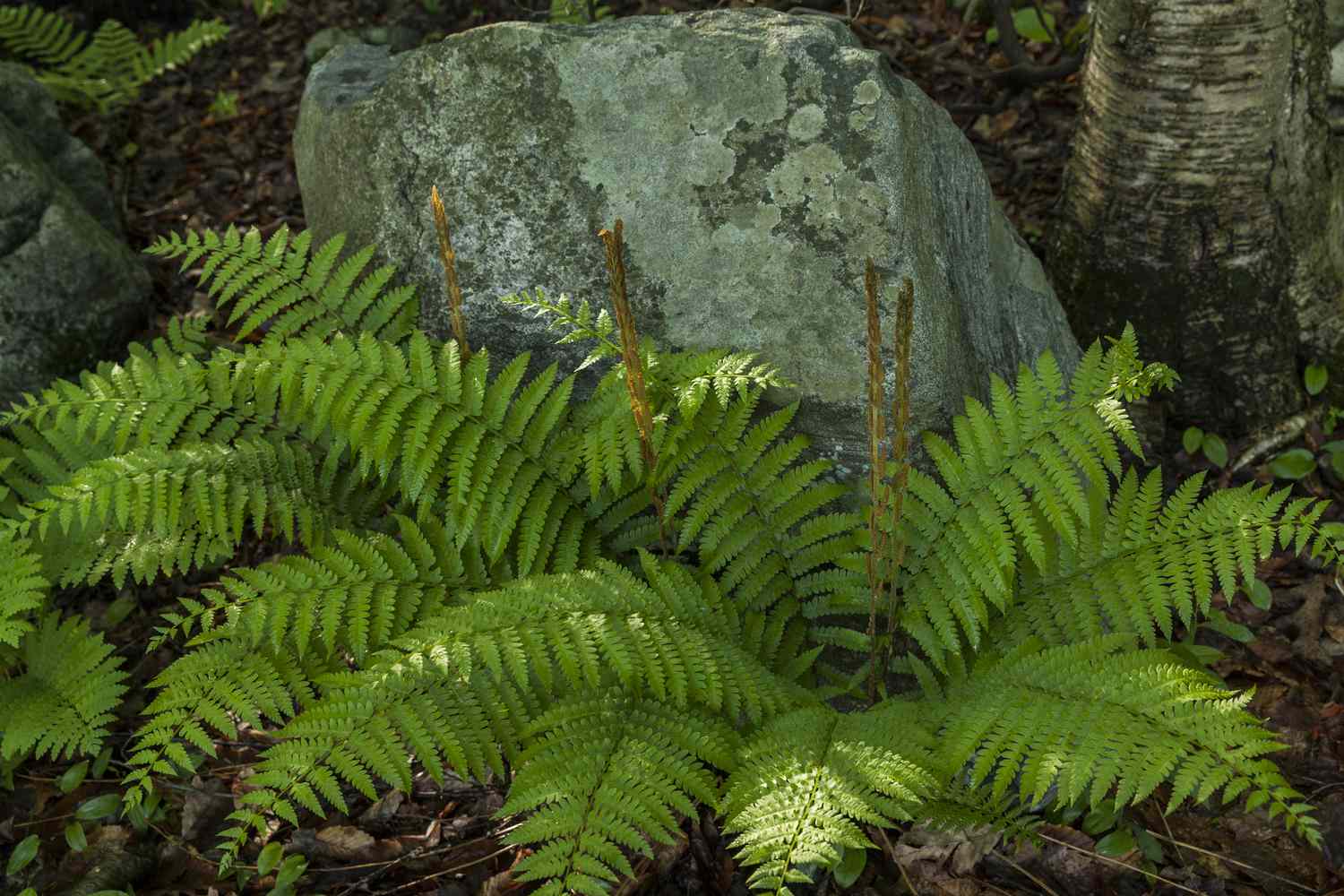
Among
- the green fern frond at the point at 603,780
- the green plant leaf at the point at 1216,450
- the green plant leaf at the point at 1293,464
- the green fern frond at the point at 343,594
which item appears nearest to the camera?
the green fern frond at the point at 603,780

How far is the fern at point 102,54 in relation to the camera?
568 cm

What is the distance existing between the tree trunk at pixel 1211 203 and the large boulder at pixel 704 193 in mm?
568

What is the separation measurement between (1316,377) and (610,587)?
2.59 metres

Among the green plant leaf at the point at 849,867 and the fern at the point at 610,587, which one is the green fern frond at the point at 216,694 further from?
the green plant leaf at the point at 849,867

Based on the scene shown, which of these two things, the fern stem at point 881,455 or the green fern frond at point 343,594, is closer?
the fern stem at point 881,455

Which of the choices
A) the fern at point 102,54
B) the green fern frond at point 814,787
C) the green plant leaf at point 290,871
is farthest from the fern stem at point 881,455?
the fern at point 102,54

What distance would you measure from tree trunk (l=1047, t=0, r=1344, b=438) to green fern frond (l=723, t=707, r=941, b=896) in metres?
1.85

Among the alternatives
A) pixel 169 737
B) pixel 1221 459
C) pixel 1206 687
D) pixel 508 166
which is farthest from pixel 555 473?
pixel 1221 459

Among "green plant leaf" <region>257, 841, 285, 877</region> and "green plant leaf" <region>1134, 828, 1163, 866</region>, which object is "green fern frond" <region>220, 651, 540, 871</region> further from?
"green plant leaf" <region>1134, 828, 1163, 866</region>

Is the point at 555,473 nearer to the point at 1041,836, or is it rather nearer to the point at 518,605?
the point at 518,605

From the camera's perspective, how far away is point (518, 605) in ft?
8.96

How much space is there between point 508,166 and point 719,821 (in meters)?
1.95

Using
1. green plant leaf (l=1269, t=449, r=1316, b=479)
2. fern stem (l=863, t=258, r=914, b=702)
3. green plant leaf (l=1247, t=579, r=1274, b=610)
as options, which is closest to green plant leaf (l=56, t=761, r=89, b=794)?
fern stem (l=863, t=258, r=914, b=702)

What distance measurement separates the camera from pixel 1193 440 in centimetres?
392
